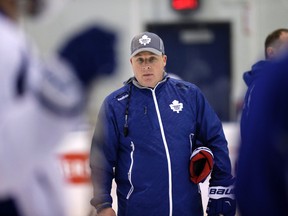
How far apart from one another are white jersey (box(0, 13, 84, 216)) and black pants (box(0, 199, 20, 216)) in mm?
13

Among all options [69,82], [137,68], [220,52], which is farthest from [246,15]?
[69,82]

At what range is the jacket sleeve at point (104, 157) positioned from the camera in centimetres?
412

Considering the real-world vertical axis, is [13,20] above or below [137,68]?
above

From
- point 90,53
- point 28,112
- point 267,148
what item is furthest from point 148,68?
point 267,148

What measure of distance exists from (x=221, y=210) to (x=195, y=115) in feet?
1.64

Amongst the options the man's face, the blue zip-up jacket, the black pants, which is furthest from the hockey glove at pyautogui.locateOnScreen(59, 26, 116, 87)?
the man's face

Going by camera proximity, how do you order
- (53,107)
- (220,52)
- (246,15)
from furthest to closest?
(220,52), (246,15), (53,107)

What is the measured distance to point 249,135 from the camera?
5.99 feet

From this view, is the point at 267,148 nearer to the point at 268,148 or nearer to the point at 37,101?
the point at 268,148

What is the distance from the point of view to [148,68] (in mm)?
4254

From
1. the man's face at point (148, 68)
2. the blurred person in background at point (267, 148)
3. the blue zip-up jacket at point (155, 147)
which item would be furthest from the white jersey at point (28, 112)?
the man's face at point (148, 68)

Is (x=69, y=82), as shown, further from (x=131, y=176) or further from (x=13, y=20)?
(x=131, y=176)

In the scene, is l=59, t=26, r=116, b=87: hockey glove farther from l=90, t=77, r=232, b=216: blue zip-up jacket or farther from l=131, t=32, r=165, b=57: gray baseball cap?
l=131, t=32, r=165, b=57: gray baseball cap

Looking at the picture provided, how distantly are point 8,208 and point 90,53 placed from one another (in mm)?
418
